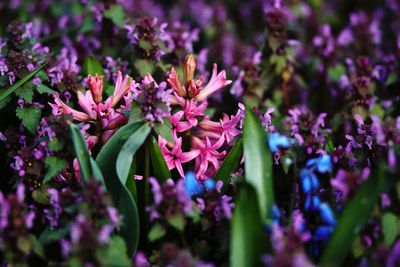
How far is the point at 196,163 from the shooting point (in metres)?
2.43

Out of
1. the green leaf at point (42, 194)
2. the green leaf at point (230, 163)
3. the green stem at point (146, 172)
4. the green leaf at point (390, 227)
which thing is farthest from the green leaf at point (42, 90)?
the green leaf at point (390, 227)

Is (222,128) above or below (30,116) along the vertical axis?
above

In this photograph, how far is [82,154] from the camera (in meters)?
2.12

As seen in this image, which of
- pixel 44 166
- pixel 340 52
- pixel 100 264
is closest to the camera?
pixel 100 264

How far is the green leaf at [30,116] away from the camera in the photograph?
2.42m

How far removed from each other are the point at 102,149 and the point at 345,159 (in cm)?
87

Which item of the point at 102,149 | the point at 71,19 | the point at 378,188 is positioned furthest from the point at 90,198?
the point at 71,19

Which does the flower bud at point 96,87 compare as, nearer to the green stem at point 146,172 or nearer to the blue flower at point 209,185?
the green stem at point 146,172

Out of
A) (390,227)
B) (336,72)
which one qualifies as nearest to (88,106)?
(390,227)

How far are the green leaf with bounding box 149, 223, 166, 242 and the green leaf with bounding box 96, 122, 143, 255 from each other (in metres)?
0.18

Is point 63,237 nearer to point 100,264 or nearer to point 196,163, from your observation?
point 100,264

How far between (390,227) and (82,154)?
1.02 meters

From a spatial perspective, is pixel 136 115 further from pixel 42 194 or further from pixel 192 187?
pixel 42 194

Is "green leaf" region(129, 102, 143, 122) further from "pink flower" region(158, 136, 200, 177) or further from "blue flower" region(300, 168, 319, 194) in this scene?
"blue flower" region(300, 168, 319, 194)
